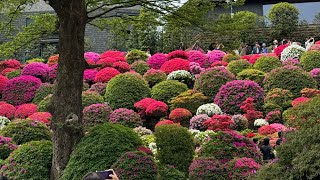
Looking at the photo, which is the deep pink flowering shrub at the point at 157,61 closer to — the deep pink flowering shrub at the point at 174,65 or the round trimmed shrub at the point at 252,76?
the deep pink flowering shrub at the point at 174,65

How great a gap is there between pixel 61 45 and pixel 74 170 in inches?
88.9

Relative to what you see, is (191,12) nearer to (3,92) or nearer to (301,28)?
(3,92)

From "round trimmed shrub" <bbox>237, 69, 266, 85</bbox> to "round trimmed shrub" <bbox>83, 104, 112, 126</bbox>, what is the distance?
505cm

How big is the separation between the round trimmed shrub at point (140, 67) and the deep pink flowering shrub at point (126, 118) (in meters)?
4.93

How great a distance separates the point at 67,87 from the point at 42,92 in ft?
36.0

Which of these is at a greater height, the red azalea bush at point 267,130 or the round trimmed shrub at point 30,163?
the round trimmed shrub at point 30,163

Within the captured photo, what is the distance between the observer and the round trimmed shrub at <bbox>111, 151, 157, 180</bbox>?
28.0ft

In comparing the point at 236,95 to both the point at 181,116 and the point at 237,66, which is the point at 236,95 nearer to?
the point at 181,116

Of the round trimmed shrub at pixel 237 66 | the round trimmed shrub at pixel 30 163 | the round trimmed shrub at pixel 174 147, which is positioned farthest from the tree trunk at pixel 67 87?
the round trimmed shrub at pixel 237 66

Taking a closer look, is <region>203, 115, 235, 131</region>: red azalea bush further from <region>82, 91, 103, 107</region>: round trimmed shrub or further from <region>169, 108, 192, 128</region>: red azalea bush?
<region>82, 91, 103, 107</region>: round trimmed shrub

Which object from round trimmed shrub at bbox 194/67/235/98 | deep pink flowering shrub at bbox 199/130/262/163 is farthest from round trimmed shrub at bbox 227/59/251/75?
deep pink flowering shrub at bbox 199/130/262/163

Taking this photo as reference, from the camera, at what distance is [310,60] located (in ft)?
66.6

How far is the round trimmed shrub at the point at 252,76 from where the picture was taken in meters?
19.4

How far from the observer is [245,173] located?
356 inches
